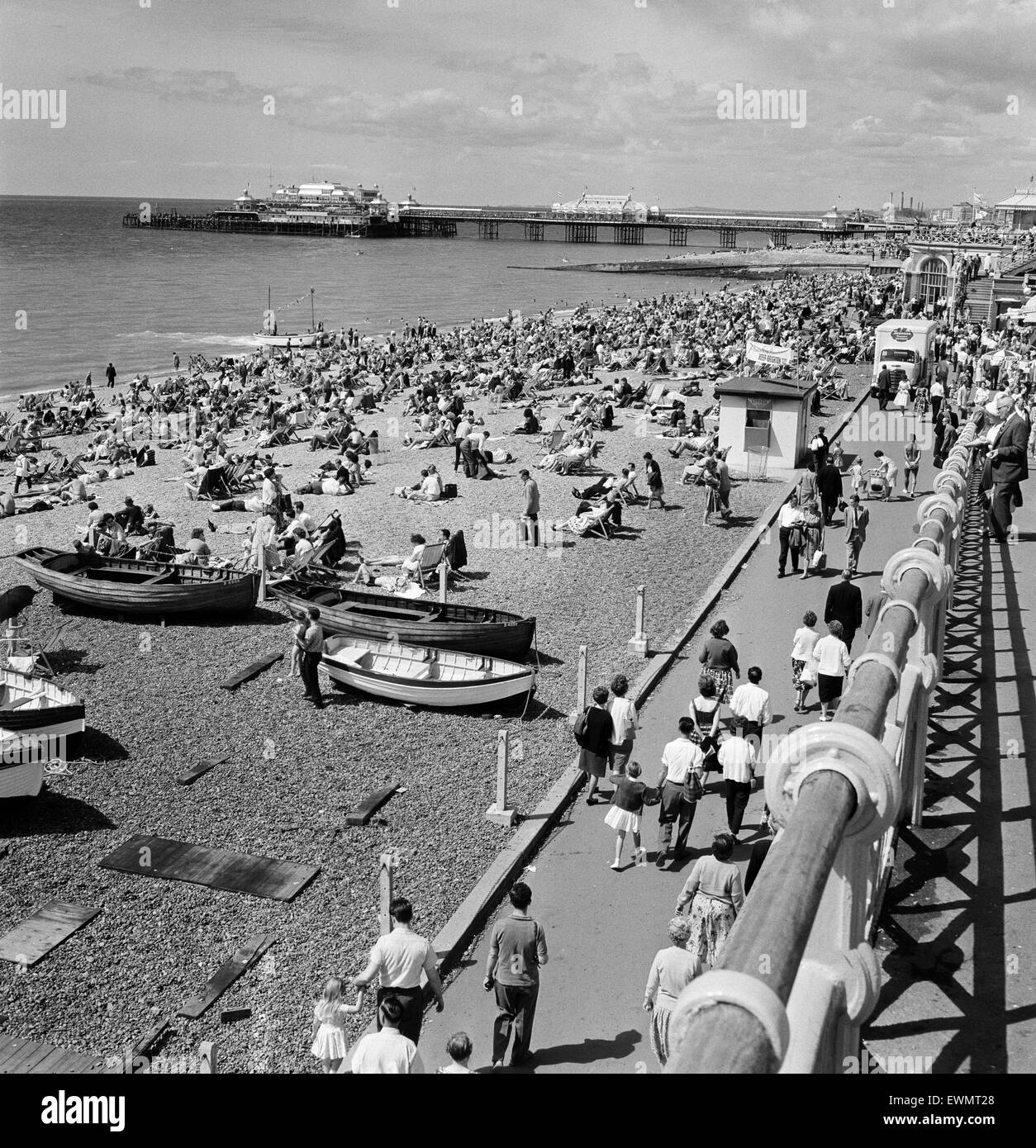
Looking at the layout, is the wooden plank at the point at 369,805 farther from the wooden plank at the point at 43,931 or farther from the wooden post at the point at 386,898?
the wooden plank at the point at 43,931

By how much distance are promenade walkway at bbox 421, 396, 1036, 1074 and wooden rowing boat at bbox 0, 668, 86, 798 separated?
213 inches

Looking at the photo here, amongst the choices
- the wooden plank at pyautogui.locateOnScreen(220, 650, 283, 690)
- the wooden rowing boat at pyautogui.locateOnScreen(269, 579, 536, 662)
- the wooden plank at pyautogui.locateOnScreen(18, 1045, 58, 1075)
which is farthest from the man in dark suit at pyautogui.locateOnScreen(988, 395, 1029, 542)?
the wooden plank at pyautogui.locateOnScreen(18, 1045, 58, 1075)

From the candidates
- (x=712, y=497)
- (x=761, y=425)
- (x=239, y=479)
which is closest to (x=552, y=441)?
(x=761, y=425)

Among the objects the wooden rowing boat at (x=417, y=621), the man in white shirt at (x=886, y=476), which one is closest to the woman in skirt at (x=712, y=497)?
the man in white shirt at (x=886, y=476)

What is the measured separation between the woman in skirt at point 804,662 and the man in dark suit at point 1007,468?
4305 millimetres

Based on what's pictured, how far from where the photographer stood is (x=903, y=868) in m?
6.88

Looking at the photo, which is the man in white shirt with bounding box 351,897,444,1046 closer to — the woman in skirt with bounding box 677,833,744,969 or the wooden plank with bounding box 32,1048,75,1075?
the woman in skirt with bounding box 677,833,744,969

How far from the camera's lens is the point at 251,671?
15.2 meters

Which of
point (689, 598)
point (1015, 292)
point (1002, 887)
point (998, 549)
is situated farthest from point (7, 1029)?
point (1015, 292)

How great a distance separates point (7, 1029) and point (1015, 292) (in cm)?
4634

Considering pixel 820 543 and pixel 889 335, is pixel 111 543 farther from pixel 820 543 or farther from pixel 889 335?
pixel 889 335

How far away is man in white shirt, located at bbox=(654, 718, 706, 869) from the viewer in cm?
916

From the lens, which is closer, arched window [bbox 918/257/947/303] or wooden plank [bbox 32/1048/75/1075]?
wooden plank [bbox 32/1048/75/1075]

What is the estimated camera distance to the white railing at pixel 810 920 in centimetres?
204
